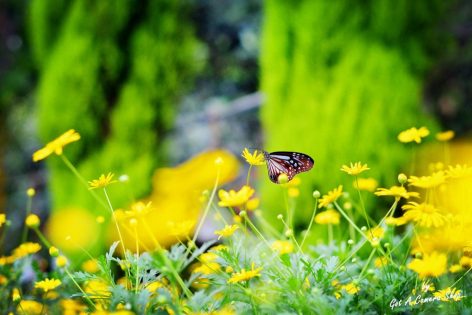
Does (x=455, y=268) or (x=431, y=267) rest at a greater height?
(x=431, y=267)

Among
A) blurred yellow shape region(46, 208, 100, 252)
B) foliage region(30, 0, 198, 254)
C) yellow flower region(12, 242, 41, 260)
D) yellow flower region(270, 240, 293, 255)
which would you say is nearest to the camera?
yellow flower region(270, 240, 293, 255)

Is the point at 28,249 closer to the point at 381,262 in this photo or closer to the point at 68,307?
the point at 68,307

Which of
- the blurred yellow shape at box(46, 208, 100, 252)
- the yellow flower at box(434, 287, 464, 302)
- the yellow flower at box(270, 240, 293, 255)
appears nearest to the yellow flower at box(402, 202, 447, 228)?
the yellow flower at box(434, 287, 464, 302)

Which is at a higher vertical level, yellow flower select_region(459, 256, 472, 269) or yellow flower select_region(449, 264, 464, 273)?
yellow flower select_region(459, 256, 472, 269)

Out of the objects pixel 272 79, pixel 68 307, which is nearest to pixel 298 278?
pixel 68 307

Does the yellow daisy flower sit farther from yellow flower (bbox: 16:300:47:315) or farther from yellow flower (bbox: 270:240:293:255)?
yellow flower (bbox: 16:300:47:315)

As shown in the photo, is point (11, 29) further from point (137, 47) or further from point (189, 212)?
point (189, 212)

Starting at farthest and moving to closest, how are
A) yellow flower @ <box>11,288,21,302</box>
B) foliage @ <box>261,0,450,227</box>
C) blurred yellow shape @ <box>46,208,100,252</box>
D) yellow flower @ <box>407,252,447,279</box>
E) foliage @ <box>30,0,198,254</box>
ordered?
1. foliage @ <box>30,0,198,254</box>
2. blurred yellow shape @ <box>46,208,100,252</box>
3. foliage @ <box>261,0,450,227</box>
4. yellow flower @ <box>11,288,21,302</box>
5. yellow flower @ <box>407,252,447,279</box>

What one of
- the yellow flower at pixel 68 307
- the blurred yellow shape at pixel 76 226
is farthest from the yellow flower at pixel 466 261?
the blurred yellow shape at pixel 76 226

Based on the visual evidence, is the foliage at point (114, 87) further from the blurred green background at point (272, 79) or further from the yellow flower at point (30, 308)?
the yellow flower at point (30, 308)
